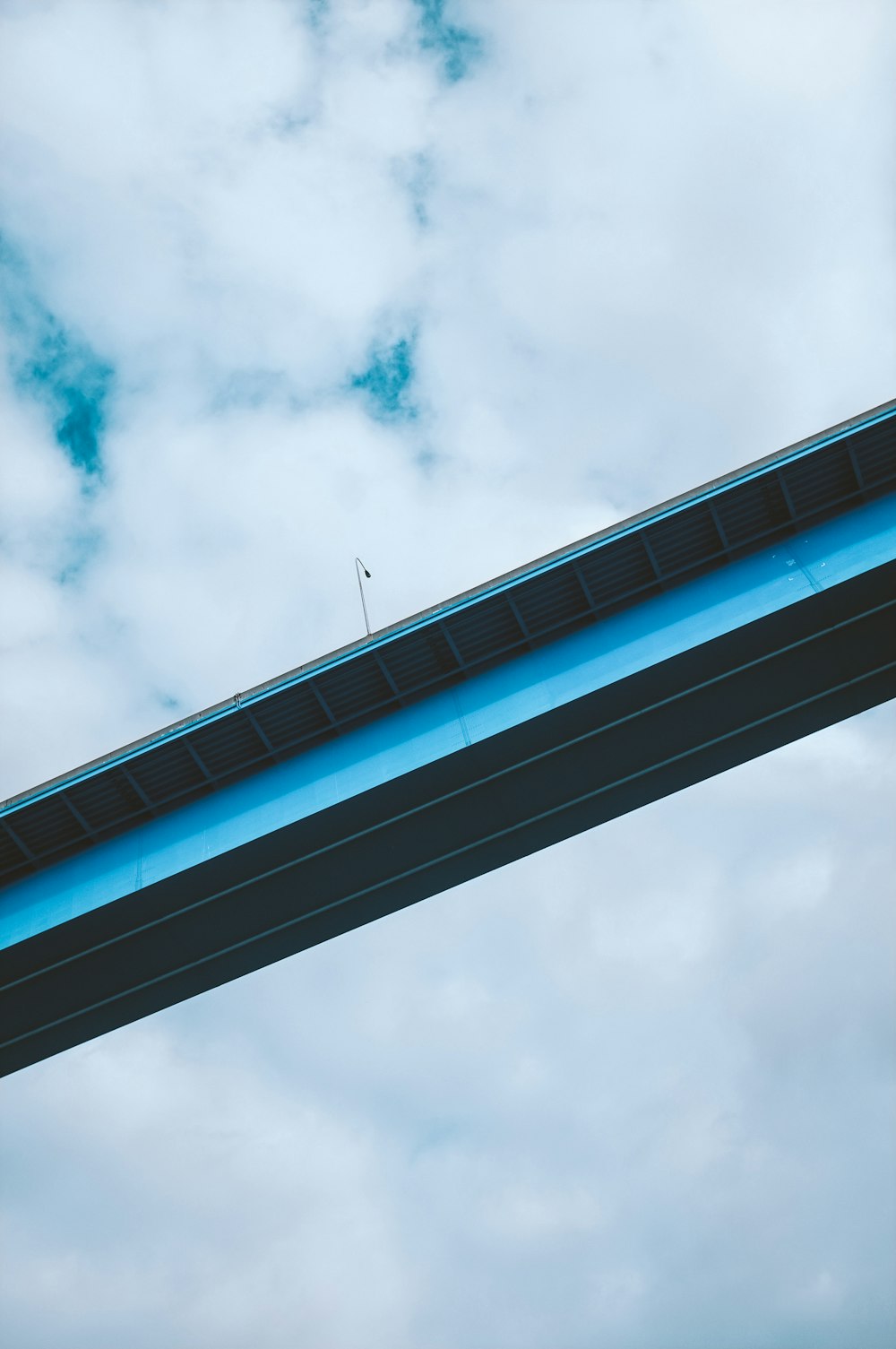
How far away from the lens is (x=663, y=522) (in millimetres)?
14539

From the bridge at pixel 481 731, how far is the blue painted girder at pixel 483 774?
0.11 feet

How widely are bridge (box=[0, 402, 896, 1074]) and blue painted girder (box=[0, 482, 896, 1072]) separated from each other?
0.11 feet

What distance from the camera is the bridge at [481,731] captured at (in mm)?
14367

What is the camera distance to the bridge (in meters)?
14.4

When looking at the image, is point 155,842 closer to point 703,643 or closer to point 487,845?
point 487,845

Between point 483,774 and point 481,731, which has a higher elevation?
point 481,731

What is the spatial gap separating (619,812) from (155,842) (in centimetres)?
640

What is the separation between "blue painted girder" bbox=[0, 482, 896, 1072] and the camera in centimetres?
1430

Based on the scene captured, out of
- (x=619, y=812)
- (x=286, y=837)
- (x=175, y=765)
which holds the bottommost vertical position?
(x=619, y=812)

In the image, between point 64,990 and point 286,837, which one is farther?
point 64,990

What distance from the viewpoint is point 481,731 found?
47.2 feet

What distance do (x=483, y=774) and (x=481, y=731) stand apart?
66 centimetres

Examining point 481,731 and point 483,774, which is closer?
point 481,731

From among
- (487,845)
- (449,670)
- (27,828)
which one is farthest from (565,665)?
A: (27,828)
